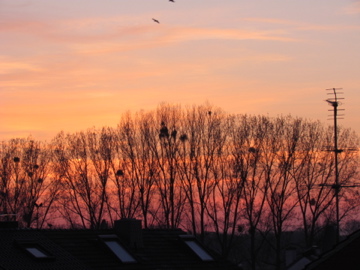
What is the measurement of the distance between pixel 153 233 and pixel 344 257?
59.3 feet

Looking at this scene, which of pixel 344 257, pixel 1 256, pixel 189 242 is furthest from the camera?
pixel 189 242

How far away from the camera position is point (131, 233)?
112 feet

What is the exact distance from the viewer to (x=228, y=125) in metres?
58.4

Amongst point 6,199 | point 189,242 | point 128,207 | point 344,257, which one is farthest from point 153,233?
point 6,199

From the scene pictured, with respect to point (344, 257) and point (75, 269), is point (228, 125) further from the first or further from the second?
point (344, 257)

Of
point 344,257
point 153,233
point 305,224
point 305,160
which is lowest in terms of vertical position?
point 344,257

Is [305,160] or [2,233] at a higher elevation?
[305,160]

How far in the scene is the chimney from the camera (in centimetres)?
3406

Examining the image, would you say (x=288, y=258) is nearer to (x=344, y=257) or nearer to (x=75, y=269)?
(x=75, y=269)

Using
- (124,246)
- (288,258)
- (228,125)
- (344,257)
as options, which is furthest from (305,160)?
(344,257)

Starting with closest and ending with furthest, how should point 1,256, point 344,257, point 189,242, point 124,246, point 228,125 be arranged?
1. point 344,257
2. point 1,256
3. point 124,246
4. point 189,242
5. point 228,125

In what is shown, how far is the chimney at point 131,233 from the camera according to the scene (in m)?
34.1

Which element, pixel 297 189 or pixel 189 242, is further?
pixel 297 189

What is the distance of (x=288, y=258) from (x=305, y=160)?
25.1m
